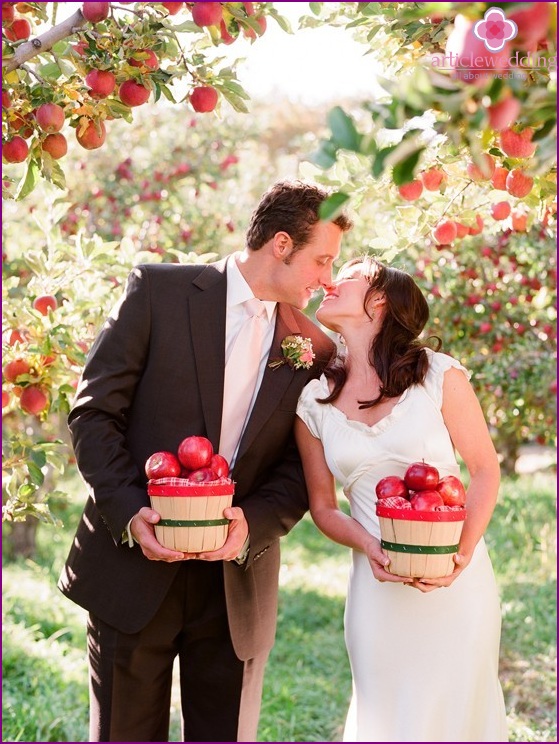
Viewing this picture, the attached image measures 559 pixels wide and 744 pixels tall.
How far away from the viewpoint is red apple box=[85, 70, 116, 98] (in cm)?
230

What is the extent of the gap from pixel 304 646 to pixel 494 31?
465 cm

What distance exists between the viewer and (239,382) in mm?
2748

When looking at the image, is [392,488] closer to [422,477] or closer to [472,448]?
[422,477]

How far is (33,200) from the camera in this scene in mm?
7398

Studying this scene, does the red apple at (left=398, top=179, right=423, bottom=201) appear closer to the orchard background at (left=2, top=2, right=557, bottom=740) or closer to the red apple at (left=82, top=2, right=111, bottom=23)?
the orchard background at (left=2, top=2, right=557, bottom=740)

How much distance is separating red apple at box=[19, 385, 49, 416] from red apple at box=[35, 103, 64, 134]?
1.13 metres

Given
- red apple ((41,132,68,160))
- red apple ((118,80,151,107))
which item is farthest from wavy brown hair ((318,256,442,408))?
red apple ((41,132,68,160))

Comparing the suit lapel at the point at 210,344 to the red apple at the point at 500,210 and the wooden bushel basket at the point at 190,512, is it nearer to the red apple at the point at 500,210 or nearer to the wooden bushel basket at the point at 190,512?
the wooden bushel basket at the point at 190,512

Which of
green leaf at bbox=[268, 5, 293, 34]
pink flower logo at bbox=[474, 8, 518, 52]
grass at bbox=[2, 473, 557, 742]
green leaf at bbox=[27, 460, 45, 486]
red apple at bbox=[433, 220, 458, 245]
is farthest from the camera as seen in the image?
grass at bbox=[2, 473, 557, 742]

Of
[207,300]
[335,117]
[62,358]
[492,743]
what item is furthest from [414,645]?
[335,117]

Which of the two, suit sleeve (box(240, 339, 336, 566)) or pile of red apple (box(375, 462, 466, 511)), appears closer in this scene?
pile of red apple (box(375, 462, 466, 511))

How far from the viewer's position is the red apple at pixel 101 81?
2.30 metres

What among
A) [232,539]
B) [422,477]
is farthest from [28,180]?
[422,477]

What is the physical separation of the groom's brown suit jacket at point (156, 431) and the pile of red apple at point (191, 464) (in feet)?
0.62
